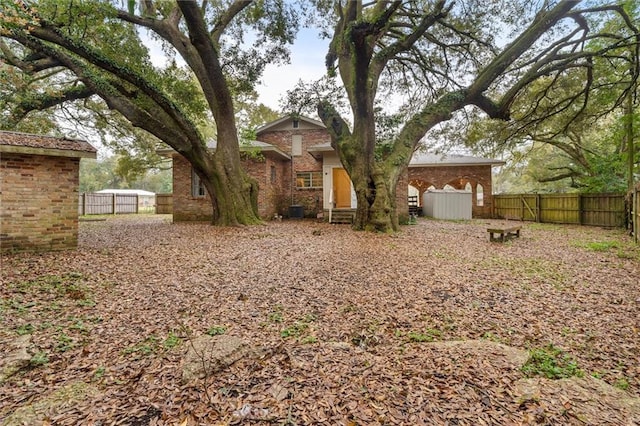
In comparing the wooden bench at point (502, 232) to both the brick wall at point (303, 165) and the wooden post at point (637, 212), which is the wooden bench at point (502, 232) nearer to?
the wooden post at point (637, 212)

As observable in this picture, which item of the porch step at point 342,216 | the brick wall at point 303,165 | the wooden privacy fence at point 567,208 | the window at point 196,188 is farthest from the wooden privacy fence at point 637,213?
the window at point 196,188

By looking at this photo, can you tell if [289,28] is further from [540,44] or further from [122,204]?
[122,204]

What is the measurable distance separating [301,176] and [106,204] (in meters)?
14.6

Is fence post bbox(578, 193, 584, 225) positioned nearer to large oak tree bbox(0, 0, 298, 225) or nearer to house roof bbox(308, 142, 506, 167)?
house roof bbox(308, 142, 506, 167)

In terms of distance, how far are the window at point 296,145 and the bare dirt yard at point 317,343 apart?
37.5ft

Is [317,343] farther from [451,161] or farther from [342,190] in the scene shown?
[451,161]

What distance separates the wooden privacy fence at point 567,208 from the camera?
36.2 ft

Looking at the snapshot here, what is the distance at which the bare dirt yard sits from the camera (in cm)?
175

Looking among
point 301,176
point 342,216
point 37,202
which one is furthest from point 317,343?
point 301,176

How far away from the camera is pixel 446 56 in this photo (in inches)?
421

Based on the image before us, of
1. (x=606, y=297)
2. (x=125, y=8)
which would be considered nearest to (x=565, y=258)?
(x=606, y=297)

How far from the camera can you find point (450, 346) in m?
2.44

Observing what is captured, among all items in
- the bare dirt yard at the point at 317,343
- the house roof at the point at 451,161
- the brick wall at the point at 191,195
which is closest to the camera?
the bare dirt yard at the point at 317,343

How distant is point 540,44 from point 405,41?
498 centimetres
